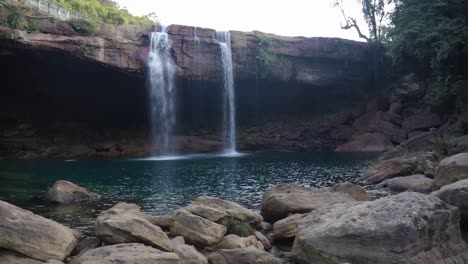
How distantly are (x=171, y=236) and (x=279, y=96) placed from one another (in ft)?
118

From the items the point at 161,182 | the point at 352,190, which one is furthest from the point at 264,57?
the point at 352,190

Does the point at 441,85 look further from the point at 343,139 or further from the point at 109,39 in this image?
the point at 109,39

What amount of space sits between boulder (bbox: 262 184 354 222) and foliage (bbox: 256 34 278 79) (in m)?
27.8

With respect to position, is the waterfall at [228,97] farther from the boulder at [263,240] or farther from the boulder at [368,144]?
the boulder at [263,240]

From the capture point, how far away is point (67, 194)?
52.9 ft

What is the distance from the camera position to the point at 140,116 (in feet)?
137

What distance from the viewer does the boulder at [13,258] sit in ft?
25.8

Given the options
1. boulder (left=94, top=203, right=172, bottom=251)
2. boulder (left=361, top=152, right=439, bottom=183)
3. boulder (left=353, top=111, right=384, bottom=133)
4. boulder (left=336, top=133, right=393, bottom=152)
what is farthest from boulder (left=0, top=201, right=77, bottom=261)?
boulder (left=353, top=111, right=384, bottom=133)

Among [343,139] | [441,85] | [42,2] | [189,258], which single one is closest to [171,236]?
[189,258]

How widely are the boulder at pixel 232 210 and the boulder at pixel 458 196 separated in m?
4.61

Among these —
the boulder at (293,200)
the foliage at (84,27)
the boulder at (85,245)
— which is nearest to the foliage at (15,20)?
the foliage at (84,27)

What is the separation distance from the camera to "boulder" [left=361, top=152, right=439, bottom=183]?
64.2 ft

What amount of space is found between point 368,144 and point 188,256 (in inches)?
1337

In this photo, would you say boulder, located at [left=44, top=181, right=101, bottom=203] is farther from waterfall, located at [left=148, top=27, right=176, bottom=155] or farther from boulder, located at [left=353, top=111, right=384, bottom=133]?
boulder, located at [left=353, top=111, right=384, bottom=133]
